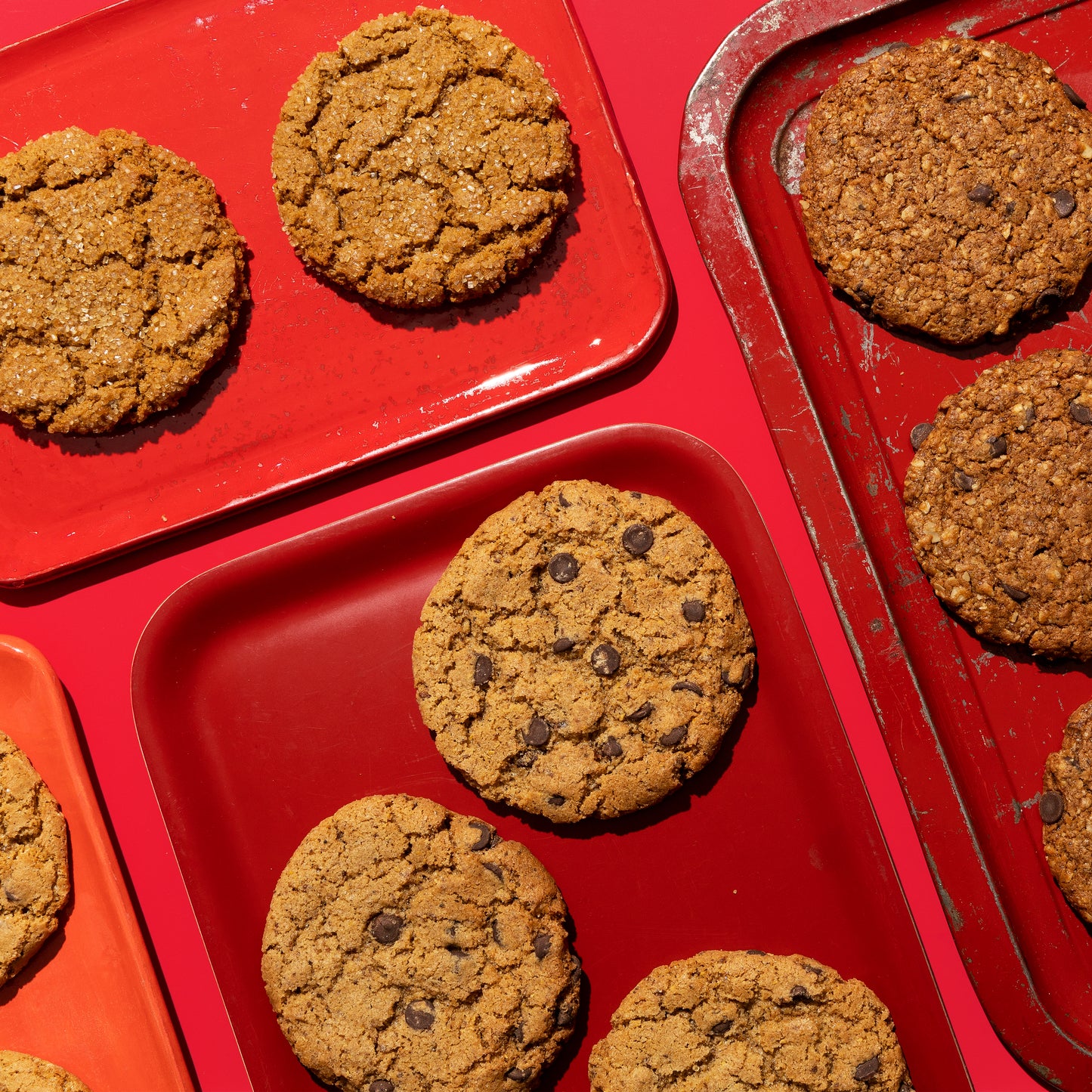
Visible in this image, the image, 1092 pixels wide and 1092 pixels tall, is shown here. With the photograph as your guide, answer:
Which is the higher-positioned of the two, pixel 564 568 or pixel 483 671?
pixel 564 568

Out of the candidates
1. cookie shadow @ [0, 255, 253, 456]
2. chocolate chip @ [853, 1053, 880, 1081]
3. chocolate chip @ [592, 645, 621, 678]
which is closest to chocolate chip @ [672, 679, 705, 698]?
chocolate chip @ [592, 645, 621, 678]

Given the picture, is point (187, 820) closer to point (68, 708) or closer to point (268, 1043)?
point (68, 708)

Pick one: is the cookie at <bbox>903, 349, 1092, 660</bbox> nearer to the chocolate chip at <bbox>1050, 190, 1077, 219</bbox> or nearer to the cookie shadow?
the chocolate chip at <bbox>1050, 190, 1077, 219</bbox>

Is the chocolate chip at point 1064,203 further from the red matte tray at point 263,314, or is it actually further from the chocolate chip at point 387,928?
the chocolate chip at point 387,928

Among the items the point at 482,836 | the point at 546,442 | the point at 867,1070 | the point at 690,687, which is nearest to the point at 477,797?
the point at 482,836

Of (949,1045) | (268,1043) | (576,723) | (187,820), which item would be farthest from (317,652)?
(949,1045)

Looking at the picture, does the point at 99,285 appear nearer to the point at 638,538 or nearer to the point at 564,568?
the point at 564,568
